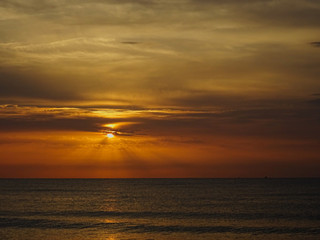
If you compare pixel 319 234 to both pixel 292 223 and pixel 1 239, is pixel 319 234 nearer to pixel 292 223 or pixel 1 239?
pixel 292 223

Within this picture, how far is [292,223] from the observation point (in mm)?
64688

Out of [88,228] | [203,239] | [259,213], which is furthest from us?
[259,213]

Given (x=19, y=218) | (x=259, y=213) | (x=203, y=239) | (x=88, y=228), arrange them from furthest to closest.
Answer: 1. (x=259, y=213)
2. (x=19, y=218)
3. (x=88, y=228)
4. (x=203, y=239)

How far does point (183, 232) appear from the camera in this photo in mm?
55844

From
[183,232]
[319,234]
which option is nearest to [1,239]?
[183,232]

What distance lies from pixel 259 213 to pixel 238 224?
679 inches

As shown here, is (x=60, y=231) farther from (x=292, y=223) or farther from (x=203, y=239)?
(x=292, y=223)

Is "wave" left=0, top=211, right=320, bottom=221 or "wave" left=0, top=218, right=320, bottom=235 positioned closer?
"wave" left=0, top=218, right=320, bottom=235

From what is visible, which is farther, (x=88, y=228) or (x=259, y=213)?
(x=259, y=213)

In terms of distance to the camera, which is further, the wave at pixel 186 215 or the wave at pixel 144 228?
the wave at pixel 186 215

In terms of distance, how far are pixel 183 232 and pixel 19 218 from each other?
95.7 ft

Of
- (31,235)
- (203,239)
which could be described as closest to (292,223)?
(203,239)

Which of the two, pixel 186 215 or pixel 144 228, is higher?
pixel 186 215

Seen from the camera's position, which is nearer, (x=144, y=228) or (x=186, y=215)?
(x=144, y=228)
